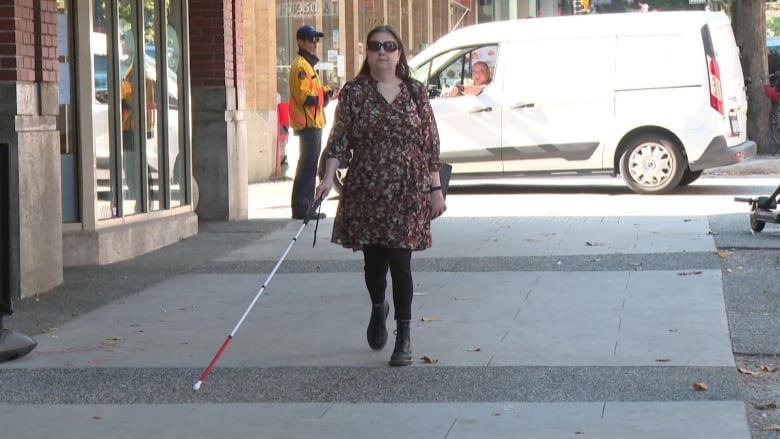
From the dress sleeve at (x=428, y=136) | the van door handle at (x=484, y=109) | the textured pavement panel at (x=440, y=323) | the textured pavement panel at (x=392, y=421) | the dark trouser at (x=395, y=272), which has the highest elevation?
the van door handle at (x=484, y=109)

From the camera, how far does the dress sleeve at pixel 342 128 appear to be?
7.22m

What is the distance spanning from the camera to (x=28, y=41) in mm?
9797

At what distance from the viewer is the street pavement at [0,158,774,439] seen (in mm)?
5965

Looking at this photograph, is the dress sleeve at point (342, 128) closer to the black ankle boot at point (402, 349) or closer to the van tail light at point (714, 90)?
the black ankle boot at point (402, 349)

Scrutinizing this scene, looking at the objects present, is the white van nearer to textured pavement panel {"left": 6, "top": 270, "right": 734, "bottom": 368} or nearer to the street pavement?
the street pavement

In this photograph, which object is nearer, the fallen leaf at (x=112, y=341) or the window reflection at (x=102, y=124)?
the fallen leaf at (x=112, y=341)

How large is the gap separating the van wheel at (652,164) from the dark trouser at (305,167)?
4.24m

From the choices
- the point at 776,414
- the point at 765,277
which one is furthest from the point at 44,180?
the point at 776,414

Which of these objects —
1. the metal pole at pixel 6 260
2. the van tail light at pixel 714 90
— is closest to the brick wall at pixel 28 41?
the metal pole at pixel 6 260

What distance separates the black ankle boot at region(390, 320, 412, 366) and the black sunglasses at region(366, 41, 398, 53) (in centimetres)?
134

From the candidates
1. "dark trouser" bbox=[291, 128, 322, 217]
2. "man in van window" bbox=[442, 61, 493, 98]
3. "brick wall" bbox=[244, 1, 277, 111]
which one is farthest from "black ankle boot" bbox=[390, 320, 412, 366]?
"brick wall" bbox=[244, 1, 277, 111]

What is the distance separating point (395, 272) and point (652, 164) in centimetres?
Result: 1015

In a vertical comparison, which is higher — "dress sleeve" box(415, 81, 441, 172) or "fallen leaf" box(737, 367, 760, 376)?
"dress sleeve" box(415, 81, 441, 172)

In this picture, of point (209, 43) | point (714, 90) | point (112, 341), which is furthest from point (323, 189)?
point (714, 90)
